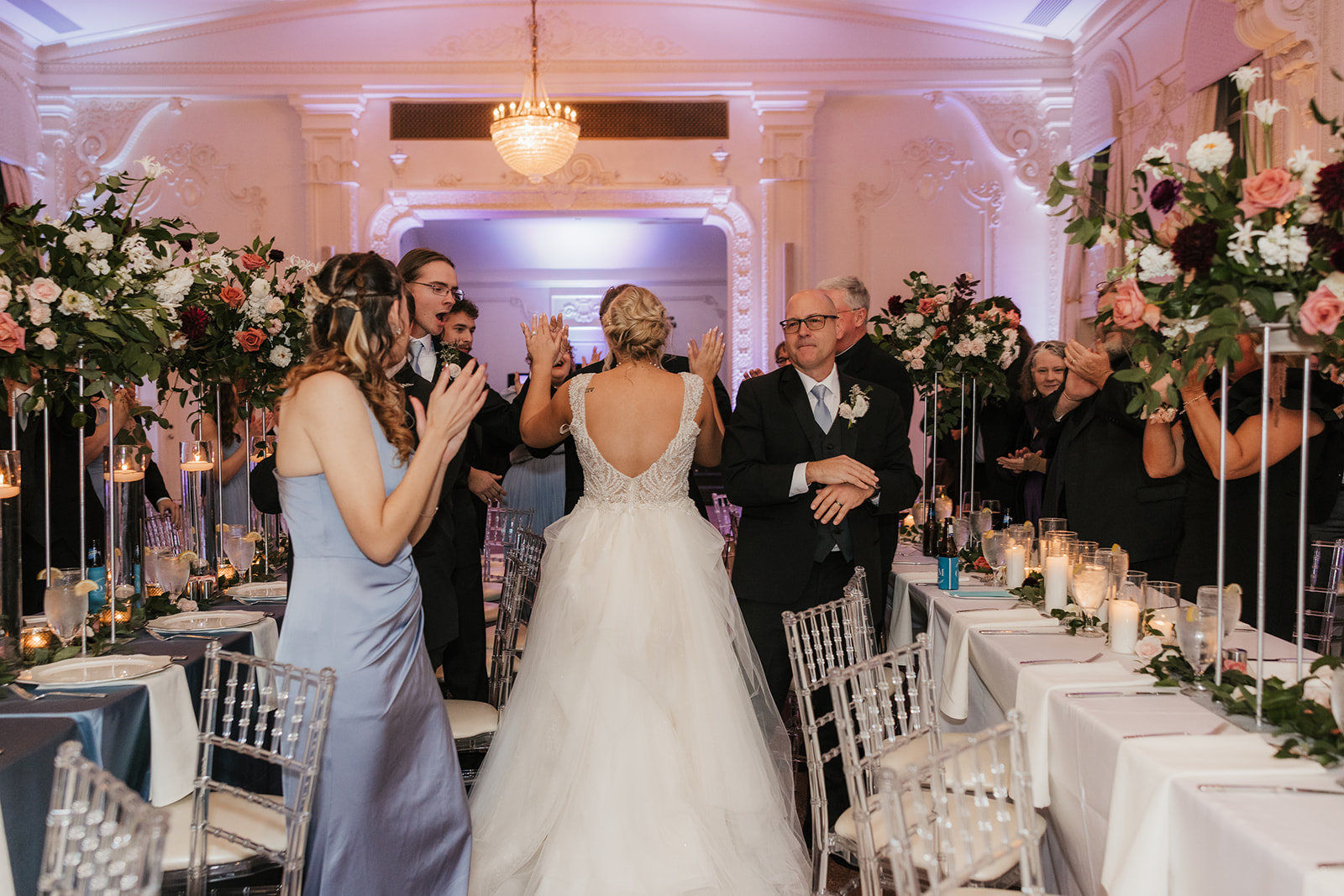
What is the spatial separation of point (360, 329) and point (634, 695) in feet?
4.44

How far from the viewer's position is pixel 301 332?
378 centimetres

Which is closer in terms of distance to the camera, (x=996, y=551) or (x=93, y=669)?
(x=93, y=669)

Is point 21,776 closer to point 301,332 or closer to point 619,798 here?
point 619,798

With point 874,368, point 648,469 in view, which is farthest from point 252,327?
point 874,368

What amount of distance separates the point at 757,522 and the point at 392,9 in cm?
681

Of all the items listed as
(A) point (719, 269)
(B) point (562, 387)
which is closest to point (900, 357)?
(B) point (562, 387)

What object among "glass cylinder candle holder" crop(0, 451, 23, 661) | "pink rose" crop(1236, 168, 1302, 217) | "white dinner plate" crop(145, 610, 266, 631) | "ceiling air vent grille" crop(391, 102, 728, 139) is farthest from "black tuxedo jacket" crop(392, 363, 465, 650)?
"ceiling air vent grille" crop(391, 102, 728, 139)

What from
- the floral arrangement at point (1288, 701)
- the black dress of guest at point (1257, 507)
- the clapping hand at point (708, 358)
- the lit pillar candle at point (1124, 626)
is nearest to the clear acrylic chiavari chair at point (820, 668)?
the lit pillar candle at point (1124, 626)

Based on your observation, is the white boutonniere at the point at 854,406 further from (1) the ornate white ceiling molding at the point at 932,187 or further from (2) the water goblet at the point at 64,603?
(1) the ornate white ceiling molding at the point at 932,187

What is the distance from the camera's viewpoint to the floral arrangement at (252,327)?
3.60 meters

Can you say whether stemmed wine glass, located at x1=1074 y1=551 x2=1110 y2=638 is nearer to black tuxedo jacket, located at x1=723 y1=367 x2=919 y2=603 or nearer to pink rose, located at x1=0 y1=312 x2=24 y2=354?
black tuxedo jacket, located at x1=723 y1=367 x2=919 y2=603

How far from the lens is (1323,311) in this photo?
1.78 metres

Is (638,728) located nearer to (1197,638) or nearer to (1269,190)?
(1197,638)

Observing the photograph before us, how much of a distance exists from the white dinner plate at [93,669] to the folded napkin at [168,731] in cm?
2
